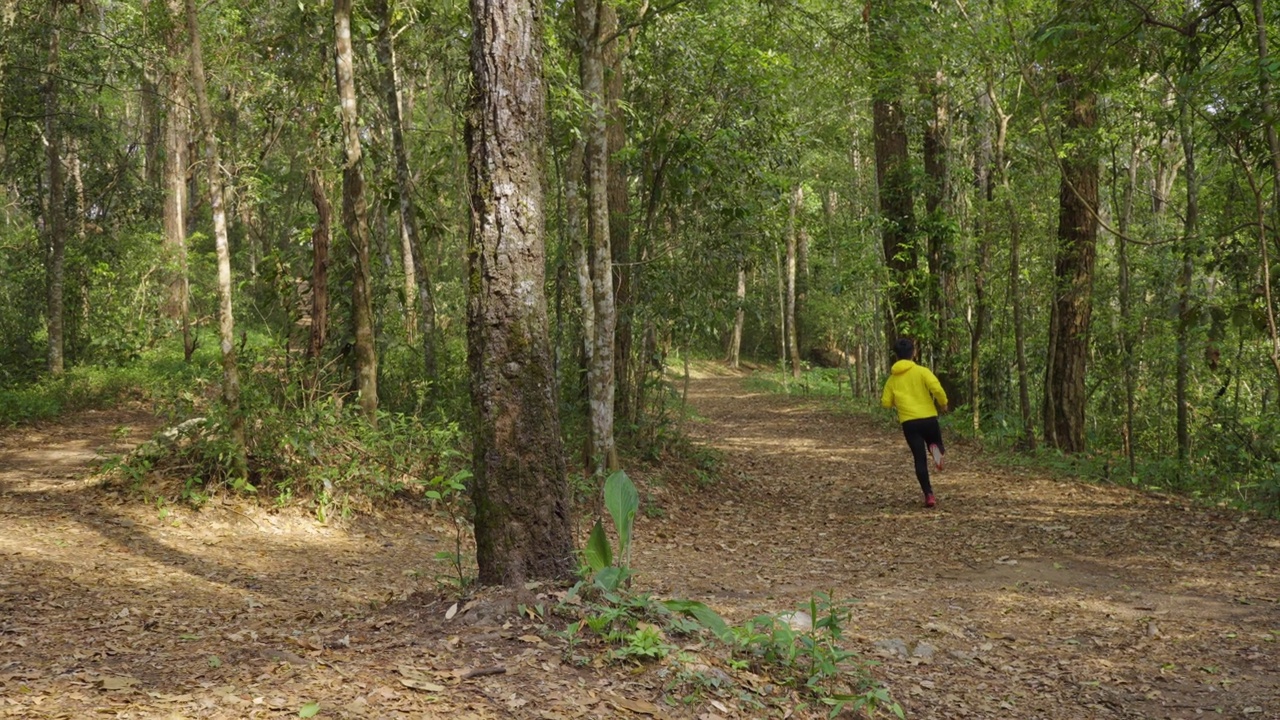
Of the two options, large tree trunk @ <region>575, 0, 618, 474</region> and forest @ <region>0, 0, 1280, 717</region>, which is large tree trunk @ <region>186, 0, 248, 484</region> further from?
large tree trunk @ <region>575, 0, 618, 474</region>

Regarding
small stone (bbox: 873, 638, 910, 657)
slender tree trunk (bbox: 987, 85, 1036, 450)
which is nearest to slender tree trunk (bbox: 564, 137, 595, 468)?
small stone (bbox: 873, 638, 910, 657)

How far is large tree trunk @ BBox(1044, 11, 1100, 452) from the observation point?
1333 cm

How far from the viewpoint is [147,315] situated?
62.4ft

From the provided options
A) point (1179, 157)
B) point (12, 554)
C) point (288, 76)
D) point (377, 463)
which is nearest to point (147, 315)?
point (288, 76)

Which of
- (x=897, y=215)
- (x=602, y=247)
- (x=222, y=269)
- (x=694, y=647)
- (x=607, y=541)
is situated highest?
(x=897, y=215)

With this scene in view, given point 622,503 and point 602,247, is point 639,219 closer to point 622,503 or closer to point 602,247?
point 602,247

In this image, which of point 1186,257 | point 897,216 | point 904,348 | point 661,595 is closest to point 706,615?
point 661,595

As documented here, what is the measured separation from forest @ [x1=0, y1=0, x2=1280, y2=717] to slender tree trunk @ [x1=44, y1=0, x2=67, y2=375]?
0.07m

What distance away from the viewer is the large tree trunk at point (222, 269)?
8.12 meters

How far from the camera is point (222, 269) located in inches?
327

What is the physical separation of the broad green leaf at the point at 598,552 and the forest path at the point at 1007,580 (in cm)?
160

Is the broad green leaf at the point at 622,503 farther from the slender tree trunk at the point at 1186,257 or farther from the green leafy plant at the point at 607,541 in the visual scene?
the slender tree trunk at the point at 1186,257

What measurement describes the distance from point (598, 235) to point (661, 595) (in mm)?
3649

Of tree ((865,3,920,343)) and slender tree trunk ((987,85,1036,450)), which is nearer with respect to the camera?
slender tree trunk ((987,85,1036,450))
